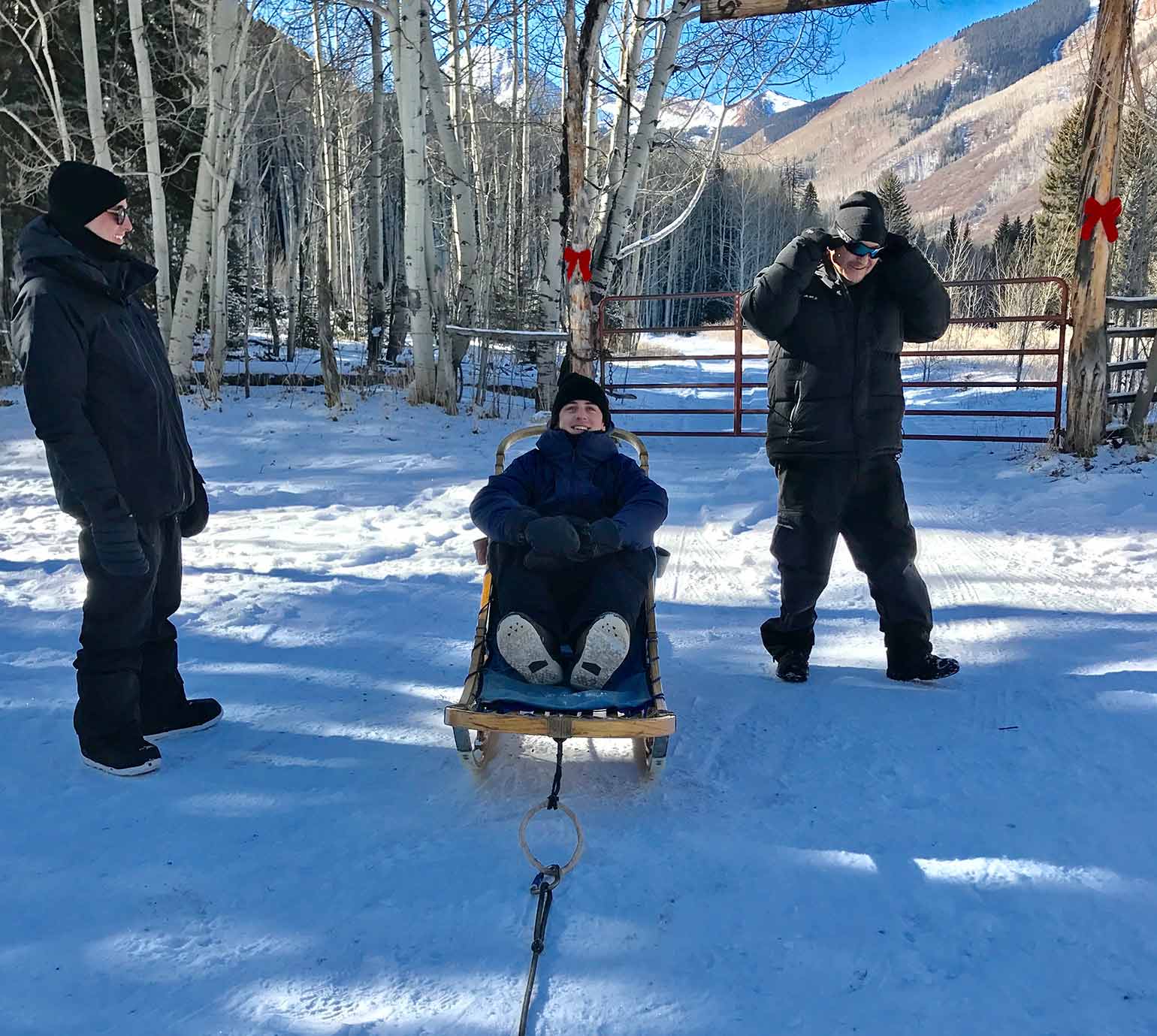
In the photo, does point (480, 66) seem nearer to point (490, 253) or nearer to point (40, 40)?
point (490, 253)

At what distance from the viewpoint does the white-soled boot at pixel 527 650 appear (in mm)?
2943

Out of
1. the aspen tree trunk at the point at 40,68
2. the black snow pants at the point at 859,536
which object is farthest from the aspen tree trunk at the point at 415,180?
A: the black snow pants at the point at 859,536

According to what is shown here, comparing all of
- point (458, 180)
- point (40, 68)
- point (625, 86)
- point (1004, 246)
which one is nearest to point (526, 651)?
point (458, 180)

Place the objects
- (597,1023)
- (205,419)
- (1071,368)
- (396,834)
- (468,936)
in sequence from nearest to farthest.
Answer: (597,1023) → (468,936) → (396,834) → (1071,368) → (205,419)

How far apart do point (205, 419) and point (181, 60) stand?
24.7 feet

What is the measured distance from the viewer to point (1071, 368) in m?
7.25

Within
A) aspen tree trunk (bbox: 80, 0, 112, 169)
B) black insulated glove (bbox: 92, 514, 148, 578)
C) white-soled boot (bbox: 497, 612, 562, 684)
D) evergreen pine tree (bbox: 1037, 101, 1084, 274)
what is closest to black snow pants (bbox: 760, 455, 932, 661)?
white-soled boot (bbox: 497, 612, 562, 684)

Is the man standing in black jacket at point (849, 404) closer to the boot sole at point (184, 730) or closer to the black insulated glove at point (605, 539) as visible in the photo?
the black insulated glove at point (605, 539)

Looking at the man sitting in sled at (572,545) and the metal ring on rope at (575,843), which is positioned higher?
the man sitting in sled at (572,545)

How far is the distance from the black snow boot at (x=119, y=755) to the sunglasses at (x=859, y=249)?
3.17m

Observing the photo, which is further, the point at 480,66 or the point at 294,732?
the point at 480,66

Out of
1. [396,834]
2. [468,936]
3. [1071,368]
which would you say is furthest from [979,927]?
[1071,368]

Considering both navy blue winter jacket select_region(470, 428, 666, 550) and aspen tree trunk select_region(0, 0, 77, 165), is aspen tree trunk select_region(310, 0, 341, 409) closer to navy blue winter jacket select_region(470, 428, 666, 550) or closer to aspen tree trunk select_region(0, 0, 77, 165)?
aspen tree trunk select_region(0, 0, 77, 165)

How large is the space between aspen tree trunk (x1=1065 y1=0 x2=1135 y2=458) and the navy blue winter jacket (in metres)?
5.37
